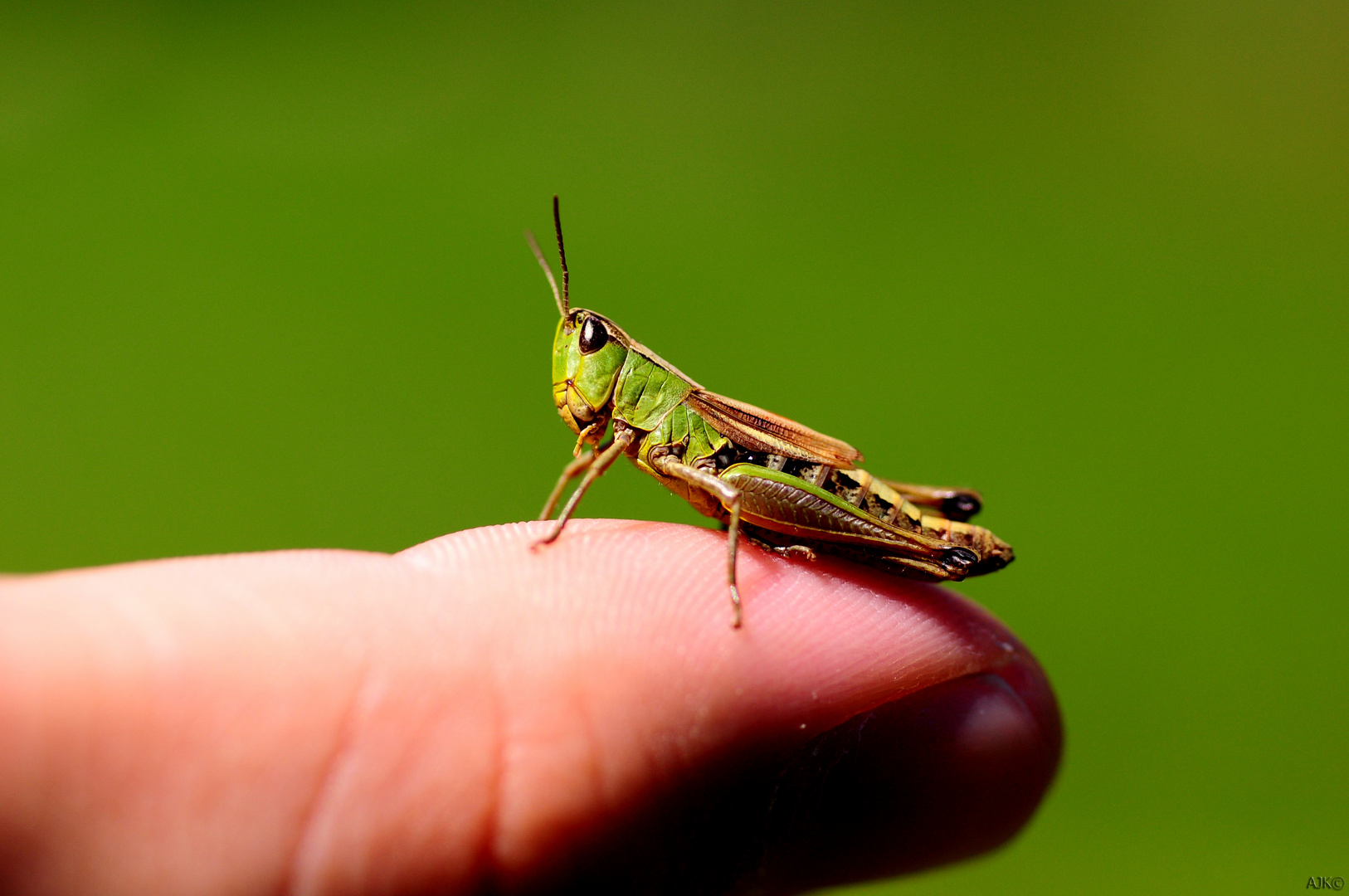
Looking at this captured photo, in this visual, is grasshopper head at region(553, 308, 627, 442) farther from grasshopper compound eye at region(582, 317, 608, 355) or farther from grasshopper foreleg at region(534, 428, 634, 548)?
grasshopper foreleg at region(534, 428, 634, 548)

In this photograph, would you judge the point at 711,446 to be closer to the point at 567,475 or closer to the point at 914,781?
the point at 567,475

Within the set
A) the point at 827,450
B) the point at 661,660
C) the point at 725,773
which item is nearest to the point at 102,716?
the point at 661,660

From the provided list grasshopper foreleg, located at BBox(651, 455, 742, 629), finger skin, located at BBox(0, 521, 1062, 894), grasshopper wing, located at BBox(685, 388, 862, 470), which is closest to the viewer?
finger skin, located at BBox(0, 521, 1062, 894)

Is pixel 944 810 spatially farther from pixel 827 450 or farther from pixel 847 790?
pixel 827 450

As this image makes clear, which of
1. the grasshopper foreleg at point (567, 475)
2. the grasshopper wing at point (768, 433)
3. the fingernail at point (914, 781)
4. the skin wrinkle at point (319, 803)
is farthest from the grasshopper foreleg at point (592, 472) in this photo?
the fingernail at point (914, 781)

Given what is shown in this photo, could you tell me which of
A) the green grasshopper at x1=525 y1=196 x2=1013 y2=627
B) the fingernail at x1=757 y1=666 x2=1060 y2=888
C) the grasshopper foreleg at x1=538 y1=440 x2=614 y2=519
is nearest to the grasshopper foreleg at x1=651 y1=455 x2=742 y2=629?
the green grasshopper at x1=525 y1=196 x2=1013 y2=627
